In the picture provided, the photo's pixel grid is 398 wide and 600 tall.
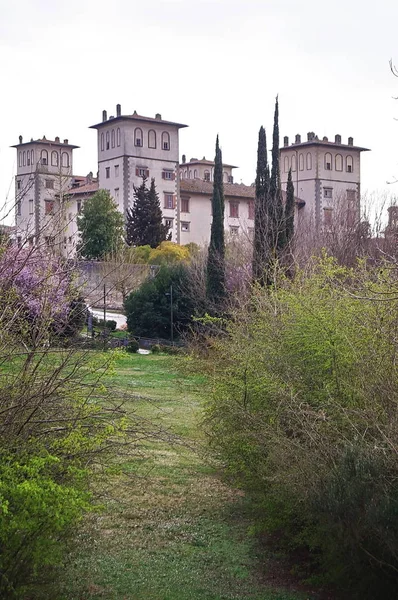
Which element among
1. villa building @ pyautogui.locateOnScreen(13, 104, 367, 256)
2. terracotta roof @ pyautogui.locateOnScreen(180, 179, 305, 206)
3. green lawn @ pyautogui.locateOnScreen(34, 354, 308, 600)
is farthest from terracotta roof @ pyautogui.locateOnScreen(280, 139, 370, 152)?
green lawn @ pyautogui.locateOnScreen(34, 354, 308, 600)

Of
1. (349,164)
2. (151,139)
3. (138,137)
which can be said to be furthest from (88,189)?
(349,164)

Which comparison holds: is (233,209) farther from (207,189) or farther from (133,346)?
(133,346)

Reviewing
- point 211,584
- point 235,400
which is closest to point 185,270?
point 235,400

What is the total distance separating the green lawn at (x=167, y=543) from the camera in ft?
25.9

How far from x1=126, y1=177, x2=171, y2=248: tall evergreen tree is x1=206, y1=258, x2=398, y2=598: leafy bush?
4106 cm

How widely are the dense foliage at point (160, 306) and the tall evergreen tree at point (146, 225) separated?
19496 mm

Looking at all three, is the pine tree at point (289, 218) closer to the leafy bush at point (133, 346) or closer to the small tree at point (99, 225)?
the leafy bush at point (133, 346)

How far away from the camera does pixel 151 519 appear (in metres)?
10.2

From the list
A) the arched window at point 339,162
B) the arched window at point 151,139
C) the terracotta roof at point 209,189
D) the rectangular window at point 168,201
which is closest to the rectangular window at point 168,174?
the terracotta roof at point 209,189

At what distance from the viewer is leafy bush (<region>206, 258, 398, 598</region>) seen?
7047 millimetres

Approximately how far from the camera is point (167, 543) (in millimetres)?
9289

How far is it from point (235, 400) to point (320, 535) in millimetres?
2511

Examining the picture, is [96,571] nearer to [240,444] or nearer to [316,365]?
[240,444]

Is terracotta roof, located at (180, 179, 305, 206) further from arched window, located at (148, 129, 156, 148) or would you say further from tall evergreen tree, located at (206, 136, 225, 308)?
tall evergreen tree, located at (206, 136, 225, 308)
